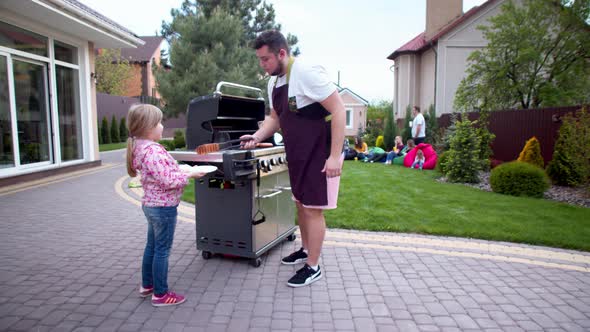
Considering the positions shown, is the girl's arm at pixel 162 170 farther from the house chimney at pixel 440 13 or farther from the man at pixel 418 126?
the house chimney at pixel 440 13

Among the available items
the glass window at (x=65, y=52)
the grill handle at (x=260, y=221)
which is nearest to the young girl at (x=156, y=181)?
the grill handle at (x=260, y=221)

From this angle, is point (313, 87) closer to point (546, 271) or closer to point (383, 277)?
point (383, 277)

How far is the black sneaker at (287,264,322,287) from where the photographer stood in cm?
315

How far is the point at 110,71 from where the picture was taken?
90.8 feet

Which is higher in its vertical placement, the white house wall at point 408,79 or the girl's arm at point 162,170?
the white house wall at point 408,79

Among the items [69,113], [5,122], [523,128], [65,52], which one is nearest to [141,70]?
[65,52]

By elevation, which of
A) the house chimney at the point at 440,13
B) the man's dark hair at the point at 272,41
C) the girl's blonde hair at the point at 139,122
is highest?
the house chimney at the point at 440,13

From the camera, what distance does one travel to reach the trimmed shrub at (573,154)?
663cm

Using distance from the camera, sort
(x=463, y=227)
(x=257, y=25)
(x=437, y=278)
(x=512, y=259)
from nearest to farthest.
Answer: (x=437, y=278), (x=512, y=259), (x=463, y=227), (x=257, y=25)

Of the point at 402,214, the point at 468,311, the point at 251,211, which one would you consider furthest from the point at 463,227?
the point at 251,211

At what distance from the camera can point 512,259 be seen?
3.76 m

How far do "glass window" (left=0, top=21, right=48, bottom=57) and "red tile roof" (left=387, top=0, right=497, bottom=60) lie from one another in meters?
17.9

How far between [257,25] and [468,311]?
25.3 meters

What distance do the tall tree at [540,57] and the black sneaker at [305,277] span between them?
525 inches
